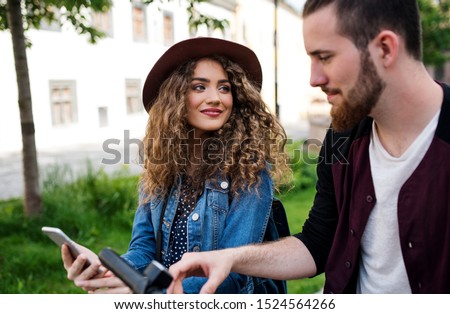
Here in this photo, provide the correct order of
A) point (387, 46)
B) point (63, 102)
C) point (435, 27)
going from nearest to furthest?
point (387, 46), point (435, 27), point (63, 102)

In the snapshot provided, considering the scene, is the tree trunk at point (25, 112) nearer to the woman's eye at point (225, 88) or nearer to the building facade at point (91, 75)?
the woman's eye at point (225, 88)

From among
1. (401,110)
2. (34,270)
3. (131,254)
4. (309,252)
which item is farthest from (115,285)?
(34,270)

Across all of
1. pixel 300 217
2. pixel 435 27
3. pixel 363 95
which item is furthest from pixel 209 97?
pixel 435 27

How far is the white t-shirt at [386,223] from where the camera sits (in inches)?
55.7

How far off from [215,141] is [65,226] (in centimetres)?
301

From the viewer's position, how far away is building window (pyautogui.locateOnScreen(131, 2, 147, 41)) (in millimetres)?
16484

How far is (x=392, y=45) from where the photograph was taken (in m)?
1.34

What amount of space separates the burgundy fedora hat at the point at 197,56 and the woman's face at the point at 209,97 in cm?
5

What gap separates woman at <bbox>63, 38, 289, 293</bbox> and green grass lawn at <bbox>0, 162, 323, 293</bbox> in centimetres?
97

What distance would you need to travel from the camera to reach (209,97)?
6.80 feet

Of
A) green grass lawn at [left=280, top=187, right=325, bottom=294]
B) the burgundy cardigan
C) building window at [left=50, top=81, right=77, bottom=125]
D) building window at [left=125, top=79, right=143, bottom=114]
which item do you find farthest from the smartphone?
building window at [left=125, top=79, right=143, bottom=114]

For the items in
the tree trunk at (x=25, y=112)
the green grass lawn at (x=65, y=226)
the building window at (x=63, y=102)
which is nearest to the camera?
the green grass lawn at (x=65, y=226)

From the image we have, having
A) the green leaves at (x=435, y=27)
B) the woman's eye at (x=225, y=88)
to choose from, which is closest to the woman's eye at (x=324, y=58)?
the woman's eye at (x=225, y=88)

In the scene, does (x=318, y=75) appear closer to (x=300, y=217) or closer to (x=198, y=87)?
(x=198, y=87)
